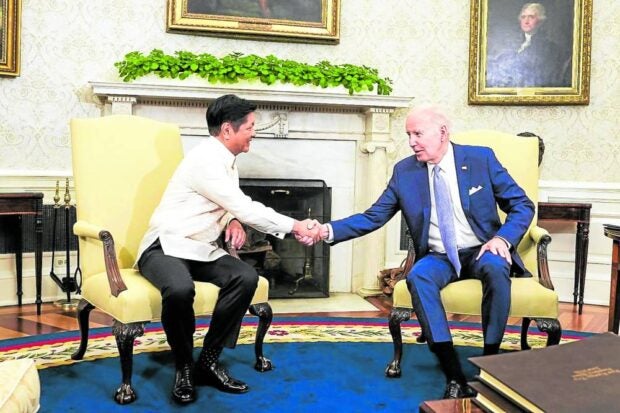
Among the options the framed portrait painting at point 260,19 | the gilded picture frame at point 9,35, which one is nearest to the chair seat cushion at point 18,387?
the gilded picture frame at point 9,35

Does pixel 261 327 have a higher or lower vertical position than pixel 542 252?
lower

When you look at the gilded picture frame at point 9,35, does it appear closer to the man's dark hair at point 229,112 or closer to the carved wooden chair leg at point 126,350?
the man's dark hair at point 229,112

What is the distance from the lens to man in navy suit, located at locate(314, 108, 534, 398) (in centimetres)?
284

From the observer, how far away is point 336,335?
3.83 metres

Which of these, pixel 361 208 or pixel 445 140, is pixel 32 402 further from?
pixel 361 208

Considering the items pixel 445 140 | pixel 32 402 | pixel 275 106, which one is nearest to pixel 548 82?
pixel 275 106

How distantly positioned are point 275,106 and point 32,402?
3759mm

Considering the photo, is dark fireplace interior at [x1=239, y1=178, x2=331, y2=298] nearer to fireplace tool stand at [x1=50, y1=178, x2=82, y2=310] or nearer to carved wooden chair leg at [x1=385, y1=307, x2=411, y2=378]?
fireplace tool stand at [x1=50, y1=178, x2=82, y2=310]

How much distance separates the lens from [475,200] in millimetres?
2943

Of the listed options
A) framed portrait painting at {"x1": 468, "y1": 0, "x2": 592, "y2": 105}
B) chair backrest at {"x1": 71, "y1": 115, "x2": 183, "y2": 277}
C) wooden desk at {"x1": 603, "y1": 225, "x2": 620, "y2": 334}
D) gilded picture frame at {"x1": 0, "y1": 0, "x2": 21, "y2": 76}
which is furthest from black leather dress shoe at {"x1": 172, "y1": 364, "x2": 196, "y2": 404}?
framed portrait painting at {"x1": 468, "y1": 0, "x2": 592, "y2": 105}

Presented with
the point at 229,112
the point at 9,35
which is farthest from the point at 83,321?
the point at 9,35

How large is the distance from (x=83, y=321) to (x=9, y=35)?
8.08 ft

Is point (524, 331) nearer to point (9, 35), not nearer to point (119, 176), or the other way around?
point (119, 176)

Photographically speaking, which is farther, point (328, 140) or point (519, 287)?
point (328, 140)
